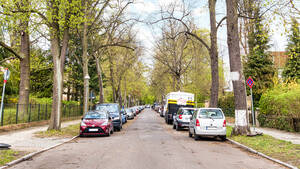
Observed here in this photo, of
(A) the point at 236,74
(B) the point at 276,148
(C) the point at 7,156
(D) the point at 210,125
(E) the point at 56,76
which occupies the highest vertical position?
(E) the point at 56,76

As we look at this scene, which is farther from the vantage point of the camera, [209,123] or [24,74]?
[24,74]

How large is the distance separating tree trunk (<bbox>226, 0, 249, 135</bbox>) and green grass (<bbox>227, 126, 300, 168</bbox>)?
900mm

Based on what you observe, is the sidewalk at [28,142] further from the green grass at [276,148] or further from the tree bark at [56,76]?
the green grass at [276,148]

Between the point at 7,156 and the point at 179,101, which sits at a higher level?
the point at 179,101

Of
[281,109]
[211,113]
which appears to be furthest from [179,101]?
[211,113]

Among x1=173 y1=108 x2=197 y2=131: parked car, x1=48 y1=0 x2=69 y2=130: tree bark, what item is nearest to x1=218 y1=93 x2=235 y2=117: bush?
x1=173 y1=108 x2=197 y2=131: parked car

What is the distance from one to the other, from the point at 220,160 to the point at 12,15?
13.4 meters

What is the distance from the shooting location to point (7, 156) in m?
8.38

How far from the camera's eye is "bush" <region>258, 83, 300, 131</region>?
617 inches

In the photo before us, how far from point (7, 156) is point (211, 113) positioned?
9.27 metres

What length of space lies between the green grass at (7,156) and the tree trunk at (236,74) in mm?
10170

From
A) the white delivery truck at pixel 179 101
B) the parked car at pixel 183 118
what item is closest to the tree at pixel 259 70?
the white delivery truck at pixel 179 101

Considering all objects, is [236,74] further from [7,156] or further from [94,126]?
[7,156]

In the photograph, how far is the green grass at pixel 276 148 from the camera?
841 centimetres
